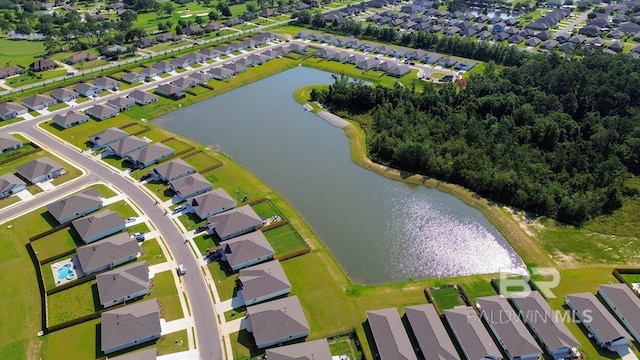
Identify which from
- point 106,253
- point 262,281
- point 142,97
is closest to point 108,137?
point 142,97

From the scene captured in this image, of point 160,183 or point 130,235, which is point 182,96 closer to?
point 160,183

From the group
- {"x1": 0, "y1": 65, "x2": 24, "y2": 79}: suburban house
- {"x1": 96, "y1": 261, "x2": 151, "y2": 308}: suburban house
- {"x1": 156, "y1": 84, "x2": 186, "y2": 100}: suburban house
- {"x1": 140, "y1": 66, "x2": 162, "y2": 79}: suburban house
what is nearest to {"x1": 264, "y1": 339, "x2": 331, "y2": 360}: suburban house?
{"x1": 96, "y1": 261, "x2": 151, "y2": 308}: suburban house

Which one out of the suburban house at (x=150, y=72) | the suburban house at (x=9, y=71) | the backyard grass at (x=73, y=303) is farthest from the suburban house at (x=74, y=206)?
the suburban house at (x=9, y=71)

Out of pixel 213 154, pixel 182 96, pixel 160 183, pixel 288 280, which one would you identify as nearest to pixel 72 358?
pixel 288 280

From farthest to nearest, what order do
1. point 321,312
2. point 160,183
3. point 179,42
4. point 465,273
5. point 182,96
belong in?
point 179,42
point 182,96
point 160,183
point 465,273
point 321,312

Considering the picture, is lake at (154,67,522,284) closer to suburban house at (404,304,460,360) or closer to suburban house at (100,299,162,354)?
suburban house at (404,304,460,360)

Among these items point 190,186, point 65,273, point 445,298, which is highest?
point 190,186

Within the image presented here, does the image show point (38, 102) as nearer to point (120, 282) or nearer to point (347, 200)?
point (120, 282)
